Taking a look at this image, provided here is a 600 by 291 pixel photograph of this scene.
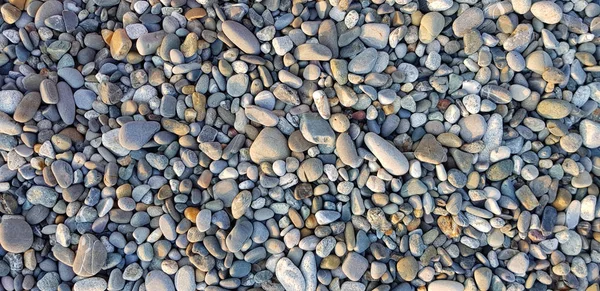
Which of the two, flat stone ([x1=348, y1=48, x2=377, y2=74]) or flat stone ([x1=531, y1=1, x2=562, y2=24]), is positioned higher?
flat stone ([x1=531, y1=1, x2=562, y2=24])

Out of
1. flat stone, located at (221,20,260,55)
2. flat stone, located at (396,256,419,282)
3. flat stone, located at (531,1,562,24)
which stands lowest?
flat stone, located at (396,256,419,282)

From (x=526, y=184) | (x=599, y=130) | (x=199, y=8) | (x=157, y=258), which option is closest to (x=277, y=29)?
(x=199, y=8)

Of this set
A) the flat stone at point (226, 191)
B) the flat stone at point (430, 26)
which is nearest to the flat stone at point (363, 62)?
the flat stone at point (430, 26)

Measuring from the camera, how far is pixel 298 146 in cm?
156

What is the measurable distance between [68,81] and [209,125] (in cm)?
53

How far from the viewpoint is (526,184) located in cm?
164

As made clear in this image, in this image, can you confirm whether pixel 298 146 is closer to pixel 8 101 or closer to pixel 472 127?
pixel 472 127

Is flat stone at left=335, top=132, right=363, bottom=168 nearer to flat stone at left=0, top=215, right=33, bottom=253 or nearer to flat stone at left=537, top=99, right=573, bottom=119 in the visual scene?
flat stone at left=537, top=99, right=573, bottom=119

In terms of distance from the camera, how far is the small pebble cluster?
154 cm

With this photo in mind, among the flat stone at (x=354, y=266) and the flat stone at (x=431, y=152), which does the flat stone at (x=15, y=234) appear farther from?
the flat stone at (x=431, y=152)

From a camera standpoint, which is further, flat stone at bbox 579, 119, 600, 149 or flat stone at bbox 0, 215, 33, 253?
flat stone at bbox 579, 119, 600, 149

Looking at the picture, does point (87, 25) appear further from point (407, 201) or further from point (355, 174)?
point (407, 201)

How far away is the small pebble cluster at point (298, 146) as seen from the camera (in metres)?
1.54

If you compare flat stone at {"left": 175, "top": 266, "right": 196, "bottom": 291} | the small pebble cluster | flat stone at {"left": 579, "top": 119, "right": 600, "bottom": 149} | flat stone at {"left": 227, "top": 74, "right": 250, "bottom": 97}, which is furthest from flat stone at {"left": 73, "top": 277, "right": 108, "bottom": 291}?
flat stone at {"left": 579, "top": 119, "right": 600, "bottom": 149}
